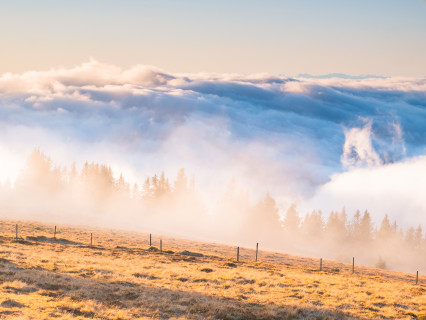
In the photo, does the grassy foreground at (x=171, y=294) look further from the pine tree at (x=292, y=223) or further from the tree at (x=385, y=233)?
Result: the tree at (x=385, y=233)

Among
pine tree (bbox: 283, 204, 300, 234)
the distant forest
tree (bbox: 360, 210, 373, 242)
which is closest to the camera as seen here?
the distant forest

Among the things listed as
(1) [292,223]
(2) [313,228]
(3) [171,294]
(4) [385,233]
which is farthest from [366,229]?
(3) [171,294]

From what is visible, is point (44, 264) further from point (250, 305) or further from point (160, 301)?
point (250, 305)

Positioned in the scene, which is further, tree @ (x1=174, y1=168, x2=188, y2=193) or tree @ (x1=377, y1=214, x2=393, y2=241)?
tree @ (x1=174, y1=168, x2=188, y2=193)

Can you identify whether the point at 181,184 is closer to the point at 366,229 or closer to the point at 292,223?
the point at 292,223

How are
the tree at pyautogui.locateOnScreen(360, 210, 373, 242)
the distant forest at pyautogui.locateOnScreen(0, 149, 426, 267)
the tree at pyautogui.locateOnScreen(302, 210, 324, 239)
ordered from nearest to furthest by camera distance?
the distant forest at pyautogui.locateOnScreen(0, 149, 426, 267)
the tree at pyautogui.locateOnScreen(360, 210, 373, 242)
the tree at pyautogui.locateOnScreen(302, 210, 324, 239)

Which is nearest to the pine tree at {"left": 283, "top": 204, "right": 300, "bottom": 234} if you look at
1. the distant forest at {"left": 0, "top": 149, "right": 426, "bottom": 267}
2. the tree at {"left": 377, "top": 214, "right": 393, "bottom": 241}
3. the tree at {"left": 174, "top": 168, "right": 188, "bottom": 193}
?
the distant forest at {"left": 0, "top": 149, "right": 426, "bottom": 267}

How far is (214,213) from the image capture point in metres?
185

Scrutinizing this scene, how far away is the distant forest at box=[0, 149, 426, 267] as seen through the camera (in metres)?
164

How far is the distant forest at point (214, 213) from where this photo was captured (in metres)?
164

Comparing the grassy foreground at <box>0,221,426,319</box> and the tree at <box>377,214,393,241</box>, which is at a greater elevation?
the grassy foreground at <box>0,221,426,319</box>

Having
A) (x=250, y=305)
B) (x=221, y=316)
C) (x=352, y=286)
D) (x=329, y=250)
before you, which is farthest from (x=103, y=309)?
(x=329, y=250)

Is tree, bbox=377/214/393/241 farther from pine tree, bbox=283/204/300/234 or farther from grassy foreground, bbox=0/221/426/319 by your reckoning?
grassy foreground, bbox=0/221/426/319

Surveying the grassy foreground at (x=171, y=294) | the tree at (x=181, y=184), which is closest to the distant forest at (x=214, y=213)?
the tree at (x=181, y=184)
